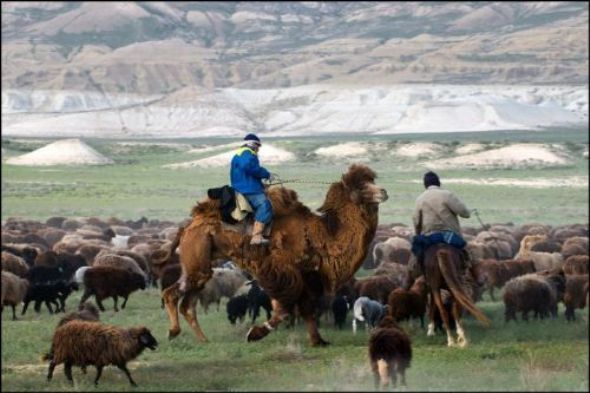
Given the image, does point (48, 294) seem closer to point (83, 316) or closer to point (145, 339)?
point (83, 316)

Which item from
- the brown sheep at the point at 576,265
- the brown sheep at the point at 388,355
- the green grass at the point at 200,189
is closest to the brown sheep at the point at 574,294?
the brown sheep at the point at 576,265

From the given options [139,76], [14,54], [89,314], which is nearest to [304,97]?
[139,76]

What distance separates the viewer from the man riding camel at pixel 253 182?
41.9 feet

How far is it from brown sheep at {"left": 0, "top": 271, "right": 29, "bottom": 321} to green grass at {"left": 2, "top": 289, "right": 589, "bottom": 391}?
A: 4.12 feet

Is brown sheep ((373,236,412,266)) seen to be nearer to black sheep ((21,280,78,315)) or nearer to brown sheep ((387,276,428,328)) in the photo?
black sheep ((21,280,78,315))

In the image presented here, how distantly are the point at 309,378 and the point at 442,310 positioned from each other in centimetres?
289

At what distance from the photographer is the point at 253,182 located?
42.0ft

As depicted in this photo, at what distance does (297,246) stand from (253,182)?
91cm

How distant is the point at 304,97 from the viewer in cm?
14125

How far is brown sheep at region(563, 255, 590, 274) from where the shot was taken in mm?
20609

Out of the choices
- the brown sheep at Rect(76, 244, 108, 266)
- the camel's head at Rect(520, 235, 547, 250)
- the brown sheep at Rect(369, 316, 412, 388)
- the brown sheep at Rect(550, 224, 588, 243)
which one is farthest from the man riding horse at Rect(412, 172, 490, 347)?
the brown sheep at Rect(550, 224, 588, 243)

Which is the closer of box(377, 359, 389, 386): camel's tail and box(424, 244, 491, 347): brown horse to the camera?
box(377, 359, 389, 386): camel's tail

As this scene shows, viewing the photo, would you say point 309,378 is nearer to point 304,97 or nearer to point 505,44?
point 304,97

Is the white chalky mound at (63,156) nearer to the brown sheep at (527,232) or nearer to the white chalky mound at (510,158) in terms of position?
the white chalky mound at (510,158)
